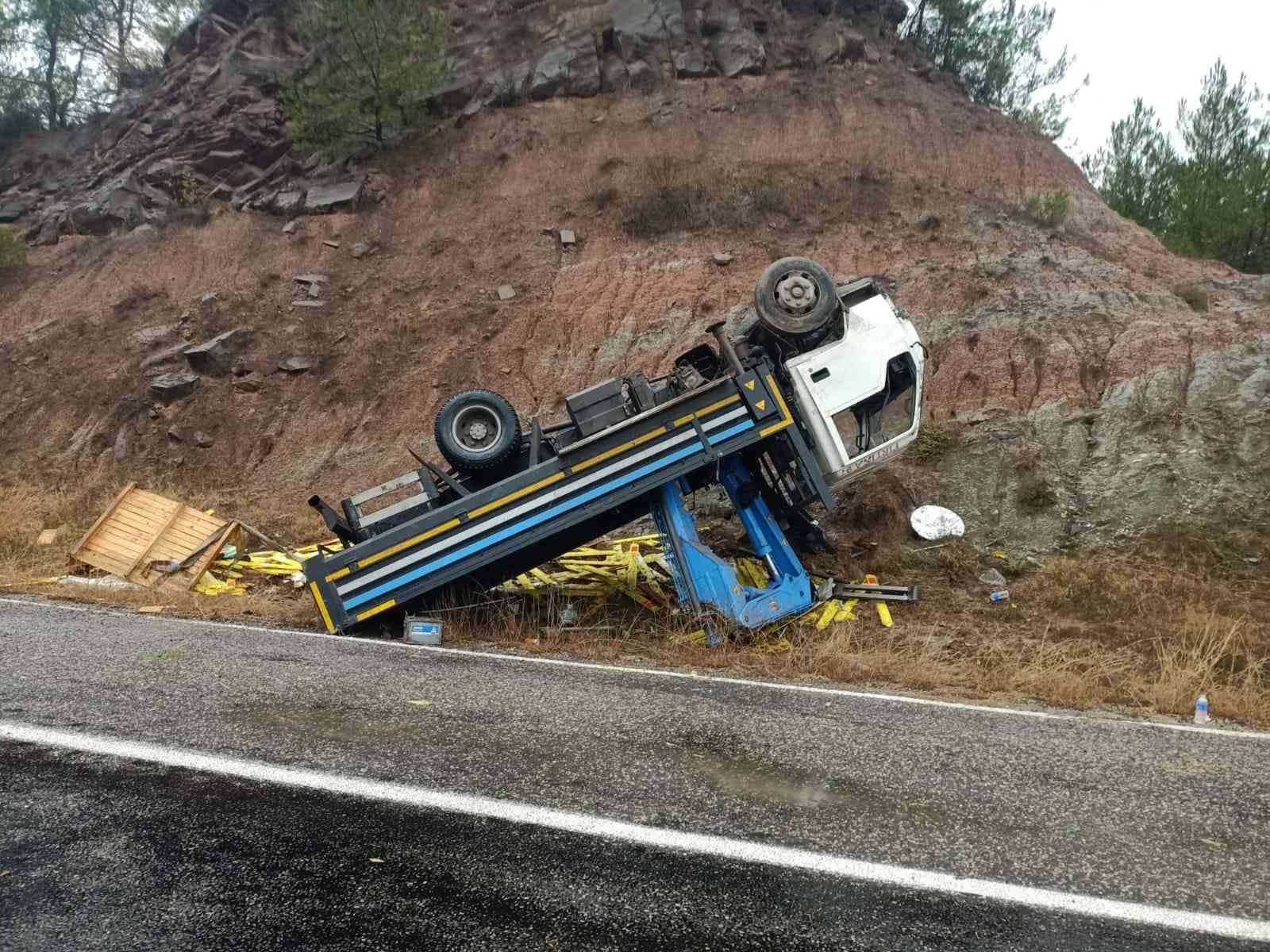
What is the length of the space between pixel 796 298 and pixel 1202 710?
169 inches

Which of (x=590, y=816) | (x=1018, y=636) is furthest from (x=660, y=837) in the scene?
(x=1018, y=636)

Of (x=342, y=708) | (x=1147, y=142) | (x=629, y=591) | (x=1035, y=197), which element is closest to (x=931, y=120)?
(x=1035, y=197)

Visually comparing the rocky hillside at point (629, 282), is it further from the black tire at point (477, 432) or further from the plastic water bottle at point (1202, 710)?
the black tire at point (477, 432)

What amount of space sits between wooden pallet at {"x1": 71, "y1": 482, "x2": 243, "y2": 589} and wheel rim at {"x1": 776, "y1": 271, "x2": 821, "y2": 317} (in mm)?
7297

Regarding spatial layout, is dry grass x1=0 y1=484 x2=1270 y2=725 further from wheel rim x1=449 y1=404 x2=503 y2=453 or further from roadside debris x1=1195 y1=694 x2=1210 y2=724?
wheel rim x1=449 y1=404 x2=503 y2=453

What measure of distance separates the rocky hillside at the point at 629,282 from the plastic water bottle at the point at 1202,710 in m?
4.22

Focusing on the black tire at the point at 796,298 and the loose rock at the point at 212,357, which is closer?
the black tire at the point at 796,298

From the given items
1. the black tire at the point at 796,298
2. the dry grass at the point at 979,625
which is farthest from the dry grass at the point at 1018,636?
the black tire at the point at 796,298

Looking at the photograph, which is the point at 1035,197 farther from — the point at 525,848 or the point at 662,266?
the point at 525,848

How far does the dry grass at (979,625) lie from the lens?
623 cm

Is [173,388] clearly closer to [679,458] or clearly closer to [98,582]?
[98,582]

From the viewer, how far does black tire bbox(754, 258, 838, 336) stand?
7.15m

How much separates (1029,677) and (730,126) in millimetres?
17341

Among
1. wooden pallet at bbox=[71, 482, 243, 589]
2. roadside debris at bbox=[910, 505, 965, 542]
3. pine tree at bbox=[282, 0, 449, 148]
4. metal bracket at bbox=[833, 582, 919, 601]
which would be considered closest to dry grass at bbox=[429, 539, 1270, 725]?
metal bracket at bbox=[833, 582, 919, 601]
